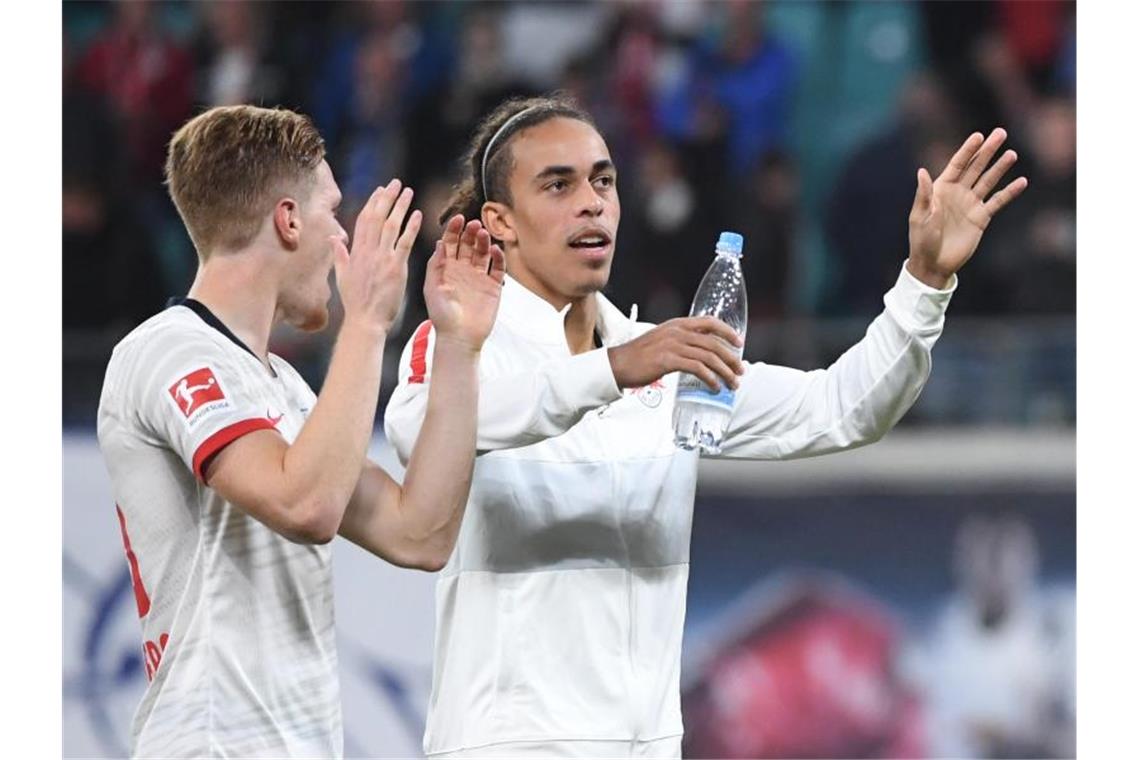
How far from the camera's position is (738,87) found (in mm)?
9383

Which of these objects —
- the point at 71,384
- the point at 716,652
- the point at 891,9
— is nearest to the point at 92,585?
the point at 71,384

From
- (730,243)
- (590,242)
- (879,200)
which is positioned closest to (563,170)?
(590,242)

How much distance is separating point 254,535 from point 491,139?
4.36 feet

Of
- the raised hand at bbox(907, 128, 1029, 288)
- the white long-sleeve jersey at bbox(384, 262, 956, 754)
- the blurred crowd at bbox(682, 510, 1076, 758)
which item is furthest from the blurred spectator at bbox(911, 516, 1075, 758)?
the raised hand at bbox(907, 128, 1029, 288)

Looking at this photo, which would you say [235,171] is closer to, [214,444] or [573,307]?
[214,444]

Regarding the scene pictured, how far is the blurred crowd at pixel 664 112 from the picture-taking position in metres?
8.52

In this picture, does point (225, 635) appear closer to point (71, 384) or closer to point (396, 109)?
point (71, 384)

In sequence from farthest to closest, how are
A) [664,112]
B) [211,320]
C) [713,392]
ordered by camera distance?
[664,112]
[713,392]
[211,320]

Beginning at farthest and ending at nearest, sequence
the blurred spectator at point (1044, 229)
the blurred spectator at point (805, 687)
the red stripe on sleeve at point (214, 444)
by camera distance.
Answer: the blurred spectator at point (1044, 229) → the blurred spectator at point (805, 687) → the red stripe on sleeve at point (214, 444)

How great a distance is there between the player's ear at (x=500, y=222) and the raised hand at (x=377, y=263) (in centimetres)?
70

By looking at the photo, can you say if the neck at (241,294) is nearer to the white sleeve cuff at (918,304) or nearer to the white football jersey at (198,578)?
the white football jersey at (198,578)

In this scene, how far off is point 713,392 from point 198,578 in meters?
1.08

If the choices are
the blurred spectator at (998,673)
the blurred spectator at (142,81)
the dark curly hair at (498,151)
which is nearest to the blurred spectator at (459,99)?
the blurred spectator at (142,81)

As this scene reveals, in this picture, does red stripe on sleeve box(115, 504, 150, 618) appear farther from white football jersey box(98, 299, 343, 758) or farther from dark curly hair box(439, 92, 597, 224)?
dark curly hair box(439, 92, 597, 224)
